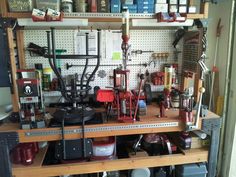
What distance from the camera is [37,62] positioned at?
181 centimetres

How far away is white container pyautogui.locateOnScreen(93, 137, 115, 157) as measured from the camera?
151 centimetres

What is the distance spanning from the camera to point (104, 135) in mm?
1373

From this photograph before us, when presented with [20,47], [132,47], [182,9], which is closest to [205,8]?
[182,9]

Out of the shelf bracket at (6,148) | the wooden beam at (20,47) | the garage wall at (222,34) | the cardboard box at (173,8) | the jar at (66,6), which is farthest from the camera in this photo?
the garage wall at (222,34)

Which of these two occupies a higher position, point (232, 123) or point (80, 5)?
point (80, 5)

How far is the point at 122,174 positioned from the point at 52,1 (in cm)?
140

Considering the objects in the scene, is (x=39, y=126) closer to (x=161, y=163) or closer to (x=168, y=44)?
(x=161, y=163)

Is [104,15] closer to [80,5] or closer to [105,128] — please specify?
[80,5]

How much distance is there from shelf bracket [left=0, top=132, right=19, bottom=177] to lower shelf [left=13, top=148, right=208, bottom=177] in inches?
2.1

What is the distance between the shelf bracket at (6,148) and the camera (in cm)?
128

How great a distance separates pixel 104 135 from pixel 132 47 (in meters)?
0.90

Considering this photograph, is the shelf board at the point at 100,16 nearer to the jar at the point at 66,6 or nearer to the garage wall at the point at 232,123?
the jar at the point at 66,6

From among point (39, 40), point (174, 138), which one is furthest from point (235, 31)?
point (39, 40)

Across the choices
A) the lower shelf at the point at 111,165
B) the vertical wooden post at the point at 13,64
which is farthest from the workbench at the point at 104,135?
the vertical wooden post at the point at 13,64
